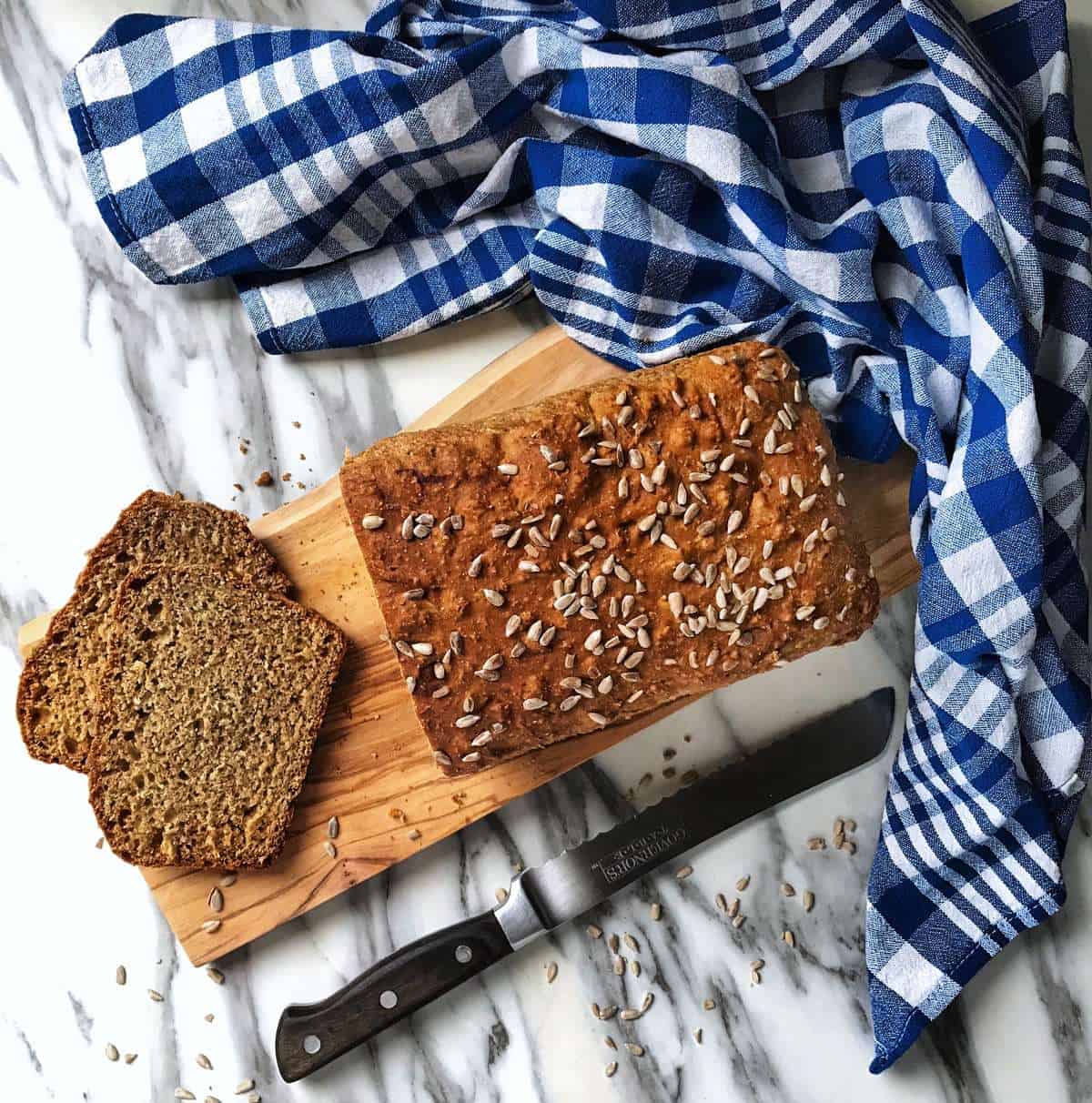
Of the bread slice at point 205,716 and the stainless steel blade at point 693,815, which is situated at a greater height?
the bread slice at point 205,716

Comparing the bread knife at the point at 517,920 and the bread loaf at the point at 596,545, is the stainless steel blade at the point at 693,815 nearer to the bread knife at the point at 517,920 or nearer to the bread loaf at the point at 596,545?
the bread knife at the point at 517,920

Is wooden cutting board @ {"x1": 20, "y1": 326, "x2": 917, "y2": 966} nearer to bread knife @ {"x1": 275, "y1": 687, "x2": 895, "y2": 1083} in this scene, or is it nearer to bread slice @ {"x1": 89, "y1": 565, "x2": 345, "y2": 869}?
bread slice @ {"x1": 89, "y1": 565, "x2": 345, "y2": 869}

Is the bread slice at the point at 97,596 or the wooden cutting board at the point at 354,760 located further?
the wooden cutting board at the point at 354,760

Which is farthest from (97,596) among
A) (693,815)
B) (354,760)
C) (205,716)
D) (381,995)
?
(693,815)

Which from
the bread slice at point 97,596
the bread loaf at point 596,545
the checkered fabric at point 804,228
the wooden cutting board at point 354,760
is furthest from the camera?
the wooden cutting board at point 354,760

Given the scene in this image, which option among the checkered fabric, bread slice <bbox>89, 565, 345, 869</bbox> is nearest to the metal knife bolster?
bread slice <bbox>89, 565, 345, 869</bbox>

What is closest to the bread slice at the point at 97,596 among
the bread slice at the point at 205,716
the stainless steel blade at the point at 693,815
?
the bread slice at the point at 205,716
